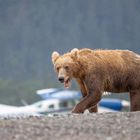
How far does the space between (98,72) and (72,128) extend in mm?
2299

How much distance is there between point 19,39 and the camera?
180 ft

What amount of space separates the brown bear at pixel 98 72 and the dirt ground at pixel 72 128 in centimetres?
137

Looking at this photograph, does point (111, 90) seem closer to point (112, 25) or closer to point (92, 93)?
point (92, 93)

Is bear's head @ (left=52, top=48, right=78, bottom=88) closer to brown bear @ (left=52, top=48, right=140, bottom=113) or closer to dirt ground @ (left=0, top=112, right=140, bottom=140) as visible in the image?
brown bear @ (left=52, top=48, right=140, bottom=113)

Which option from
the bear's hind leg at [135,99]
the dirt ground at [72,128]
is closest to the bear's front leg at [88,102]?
the bear's hind leg at [135,99]

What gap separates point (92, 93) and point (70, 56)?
474 mm

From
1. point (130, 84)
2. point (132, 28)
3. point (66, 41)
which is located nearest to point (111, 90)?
point (130, 84)

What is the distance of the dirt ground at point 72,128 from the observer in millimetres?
6055

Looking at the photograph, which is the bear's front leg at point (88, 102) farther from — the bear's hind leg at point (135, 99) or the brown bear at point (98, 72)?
the bear's hind leg at point (135, 99)

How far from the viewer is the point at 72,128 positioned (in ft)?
21.0

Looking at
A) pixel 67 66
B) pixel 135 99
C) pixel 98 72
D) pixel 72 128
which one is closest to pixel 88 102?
pixel 98 72

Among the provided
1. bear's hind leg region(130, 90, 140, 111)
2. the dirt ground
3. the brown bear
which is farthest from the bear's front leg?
the dirt ground

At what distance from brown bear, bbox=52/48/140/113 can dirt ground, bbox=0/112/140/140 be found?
1.37 meters

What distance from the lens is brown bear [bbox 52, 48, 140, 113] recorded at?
8547mm
